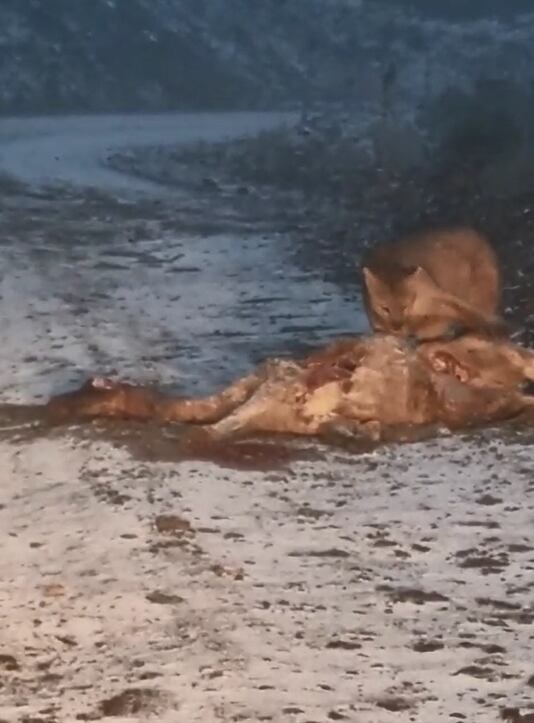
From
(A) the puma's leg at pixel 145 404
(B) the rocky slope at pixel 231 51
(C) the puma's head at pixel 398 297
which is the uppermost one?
(B) the rocky slope at pixel 231 51

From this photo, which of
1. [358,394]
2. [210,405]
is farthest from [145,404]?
[358,394]

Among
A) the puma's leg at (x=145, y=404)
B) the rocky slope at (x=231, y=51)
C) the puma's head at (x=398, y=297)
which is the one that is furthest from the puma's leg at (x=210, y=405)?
the rocky slope at (x=231, y=51)

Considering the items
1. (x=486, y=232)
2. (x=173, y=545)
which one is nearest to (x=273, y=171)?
(x=486, y=232)

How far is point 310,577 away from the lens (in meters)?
2.09

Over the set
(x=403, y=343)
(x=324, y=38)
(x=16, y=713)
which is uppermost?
(x=324, y=38)

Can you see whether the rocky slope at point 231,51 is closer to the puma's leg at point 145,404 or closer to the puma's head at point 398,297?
the puma's head at point 398,297

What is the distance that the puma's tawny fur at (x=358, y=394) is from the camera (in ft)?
8.64

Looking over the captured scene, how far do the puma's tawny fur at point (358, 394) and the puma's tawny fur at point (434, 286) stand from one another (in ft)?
0.31

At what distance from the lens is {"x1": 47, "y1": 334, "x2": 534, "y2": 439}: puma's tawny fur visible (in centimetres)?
263

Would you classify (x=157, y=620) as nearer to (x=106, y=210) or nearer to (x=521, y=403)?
(x=521, y=403)

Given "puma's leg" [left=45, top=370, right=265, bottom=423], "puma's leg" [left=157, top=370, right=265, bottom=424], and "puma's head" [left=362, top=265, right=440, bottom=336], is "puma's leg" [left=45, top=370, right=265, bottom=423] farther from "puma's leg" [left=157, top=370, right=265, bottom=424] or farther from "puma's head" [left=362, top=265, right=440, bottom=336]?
"puma's head" [left=362, top=265, right=440, bottom=336]

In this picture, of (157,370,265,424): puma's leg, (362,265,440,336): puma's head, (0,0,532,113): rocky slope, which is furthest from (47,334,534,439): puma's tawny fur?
(0,0,532,113): rocky slope

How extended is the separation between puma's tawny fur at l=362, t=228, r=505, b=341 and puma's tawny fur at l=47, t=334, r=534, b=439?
10 cm

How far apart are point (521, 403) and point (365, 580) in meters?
0.75
